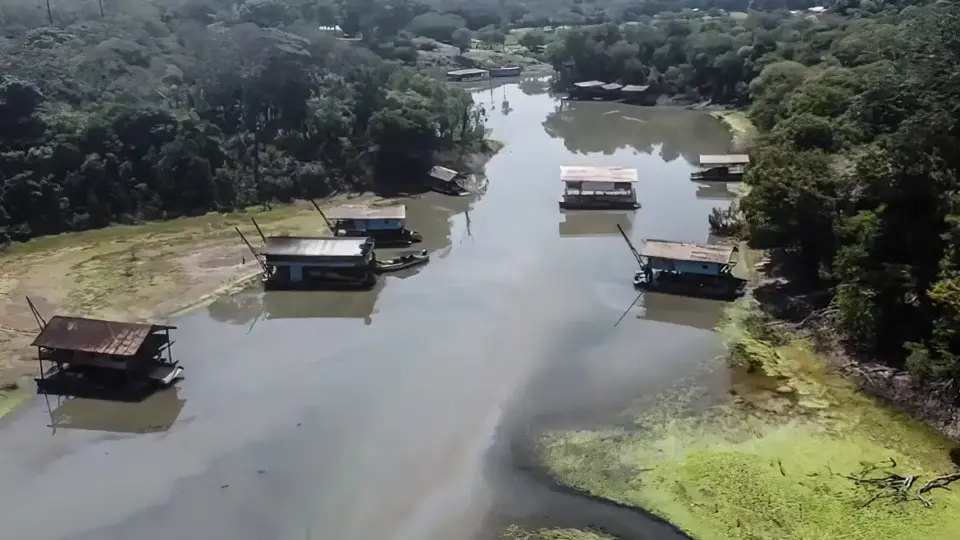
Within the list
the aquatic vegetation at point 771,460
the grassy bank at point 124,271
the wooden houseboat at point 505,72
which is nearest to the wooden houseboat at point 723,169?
the grassy bank at point 124,271

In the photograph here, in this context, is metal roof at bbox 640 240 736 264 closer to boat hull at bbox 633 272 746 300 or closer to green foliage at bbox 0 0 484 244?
boat hull at bbox 633 272 746 300

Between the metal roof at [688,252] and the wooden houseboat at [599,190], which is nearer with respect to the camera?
the metal roof at [688,252]

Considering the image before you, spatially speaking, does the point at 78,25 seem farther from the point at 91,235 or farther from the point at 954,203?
the point at 954,203

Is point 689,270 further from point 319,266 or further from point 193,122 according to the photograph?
point 193,122

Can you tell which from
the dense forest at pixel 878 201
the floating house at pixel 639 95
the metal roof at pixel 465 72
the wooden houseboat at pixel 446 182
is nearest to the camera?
the dense forest at pixel 878 201


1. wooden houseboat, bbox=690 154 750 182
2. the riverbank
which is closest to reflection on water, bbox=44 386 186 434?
the riverbank

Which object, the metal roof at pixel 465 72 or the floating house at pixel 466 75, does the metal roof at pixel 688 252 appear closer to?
the floating house at pixel 466 75
